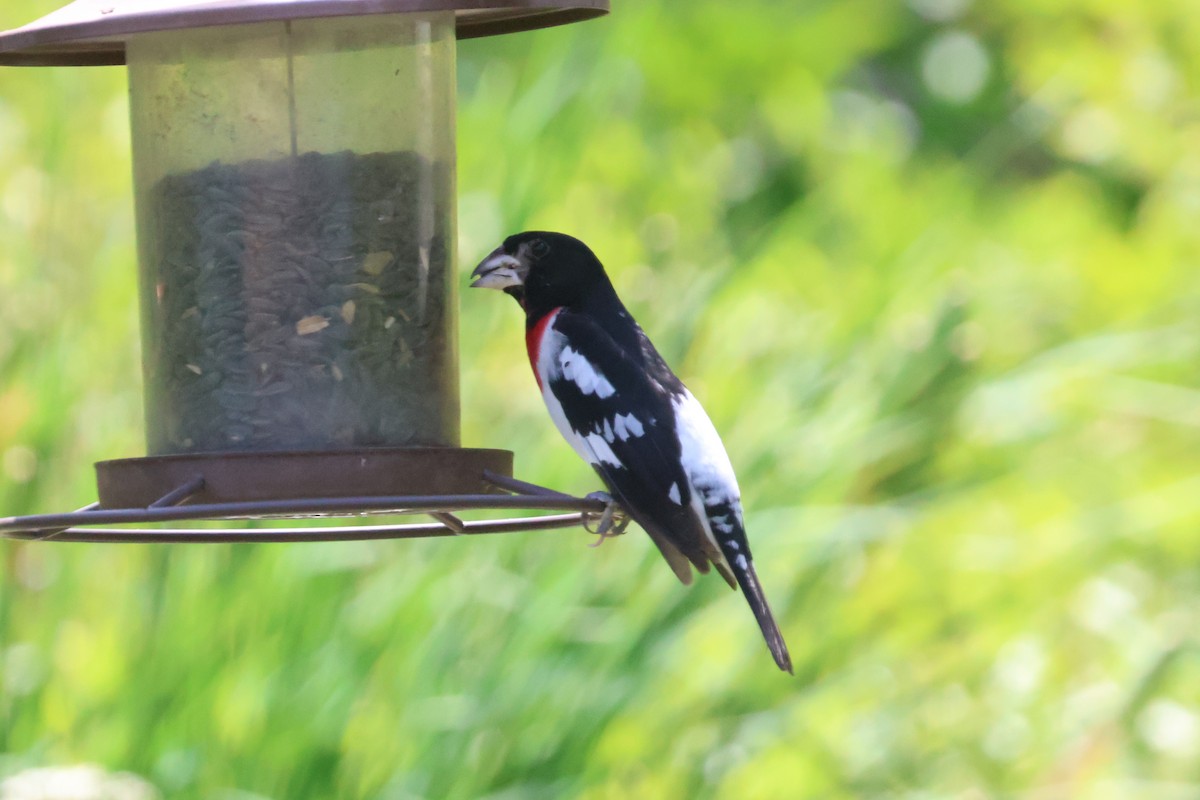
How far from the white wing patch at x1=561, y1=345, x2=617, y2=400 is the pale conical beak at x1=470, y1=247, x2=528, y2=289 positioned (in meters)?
0.24

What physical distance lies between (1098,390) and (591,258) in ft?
11.4

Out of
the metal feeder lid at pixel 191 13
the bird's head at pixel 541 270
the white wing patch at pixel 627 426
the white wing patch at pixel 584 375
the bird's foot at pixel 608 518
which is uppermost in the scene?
the metal feeder lid at pixel 191 13

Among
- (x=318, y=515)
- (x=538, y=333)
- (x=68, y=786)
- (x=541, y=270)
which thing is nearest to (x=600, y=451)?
(x=538, y=333)

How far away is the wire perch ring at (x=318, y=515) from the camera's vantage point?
3.19 metres

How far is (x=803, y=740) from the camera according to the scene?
5812mm

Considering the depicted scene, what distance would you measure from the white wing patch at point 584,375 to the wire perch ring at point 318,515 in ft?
1.07

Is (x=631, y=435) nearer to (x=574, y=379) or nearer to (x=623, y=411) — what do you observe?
(x=623, y=411)

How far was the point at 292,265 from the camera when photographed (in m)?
3.89

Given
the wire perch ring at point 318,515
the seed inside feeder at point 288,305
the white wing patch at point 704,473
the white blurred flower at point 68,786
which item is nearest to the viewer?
the wire perch ring at point 318,515

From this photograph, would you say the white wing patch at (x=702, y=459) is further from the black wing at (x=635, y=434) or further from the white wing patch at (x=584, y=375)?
the white wing patch at (x=584, y=375)

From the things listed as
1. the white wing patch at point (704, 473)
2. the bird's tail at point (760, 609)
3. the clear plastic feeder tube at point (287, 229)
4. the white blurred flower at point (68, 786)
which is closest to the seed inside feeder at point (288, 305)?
the clear plastic feeder tube at point (287, 229)

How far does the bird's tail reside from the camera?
167 inches

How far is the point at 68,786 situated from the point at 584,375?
169 centimetres

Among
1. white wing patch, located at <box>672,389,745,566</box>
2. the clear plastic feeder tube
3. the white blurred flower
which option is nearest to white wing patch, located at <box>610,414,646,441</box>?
white wing patch, located at <box>672,389,745,566</box>
